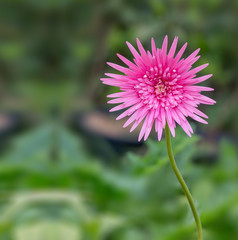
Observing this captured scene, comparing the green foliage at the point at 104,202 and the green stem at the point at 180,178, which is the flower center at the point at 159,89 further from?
the green foliage at the point at 104,202

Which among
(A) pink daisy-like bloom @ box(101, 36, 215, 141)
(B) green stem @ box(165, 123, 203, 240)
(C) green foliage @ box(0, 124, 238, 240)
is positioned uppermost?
(C) green foliage @ box(0, 124, 238, 240)

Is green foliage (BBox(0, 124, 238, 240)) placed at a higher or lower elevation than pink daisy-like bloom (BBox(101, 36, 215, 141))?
higher

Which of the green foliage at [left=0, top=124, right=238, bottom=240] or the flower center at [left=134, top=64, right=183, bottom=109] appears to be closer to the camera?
the flower center at [left=134, top=64, right=183, bottom=109]

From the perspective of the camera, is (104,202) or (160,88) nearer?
(160,88)

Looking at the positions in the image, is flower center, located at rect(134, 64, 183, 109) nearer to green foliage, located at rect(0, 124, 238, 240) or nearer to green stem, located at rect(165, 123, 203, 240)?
green stem, located at rect(165, 123, 203, 240)

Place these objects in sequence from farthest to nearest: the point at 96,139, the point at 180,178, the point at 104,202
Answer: the point at 96,139 < the point at 104,202 < the point at 180,178

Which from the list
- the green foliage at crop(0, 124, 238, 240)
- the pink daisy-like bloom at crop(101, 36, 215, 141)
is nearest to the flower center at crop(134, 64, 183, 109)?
the pink daisy-like bloom at crop(101, 36, 215, 141)

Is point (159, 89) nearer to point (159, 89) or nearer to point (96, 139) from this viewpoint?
point (159, 89)

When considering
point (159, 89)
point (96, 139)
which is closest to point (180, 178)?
point (159, 89)
